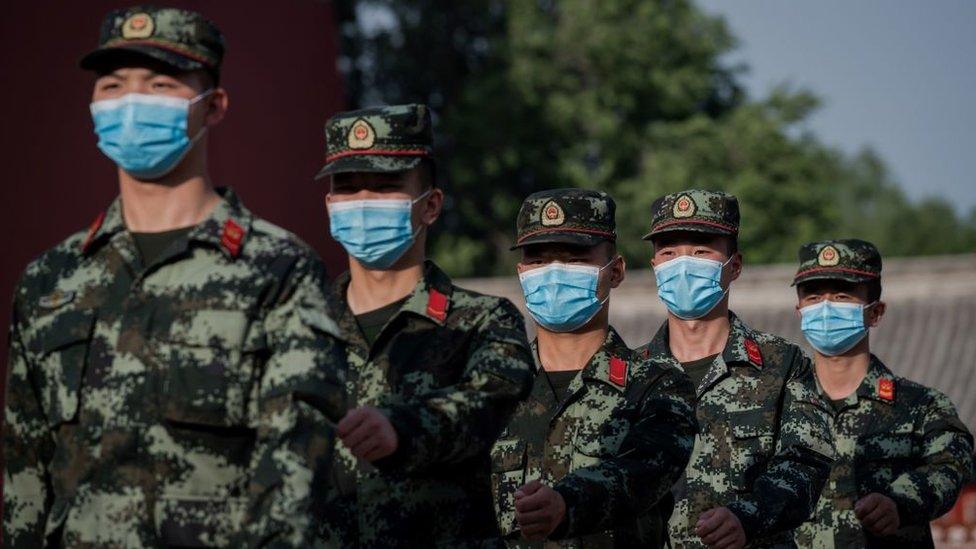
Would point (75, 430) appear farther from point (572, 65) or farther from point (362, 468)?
point (572, 65)

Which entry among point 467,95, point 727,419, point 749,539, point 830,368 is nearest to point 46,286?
point 749,539

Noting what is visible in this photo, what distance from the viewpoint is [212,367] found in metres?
4.27

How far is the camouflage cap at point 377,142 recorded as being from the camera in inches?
226

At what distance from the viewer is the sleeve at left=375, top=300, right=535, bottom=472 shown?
4.86m

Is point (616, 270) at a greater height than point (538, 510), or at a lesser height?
greater

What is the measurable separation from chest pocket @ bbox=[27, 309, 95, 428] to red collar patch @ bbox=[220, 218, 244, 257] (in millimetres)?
389

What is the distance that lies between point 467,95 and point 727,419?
27.7 metres

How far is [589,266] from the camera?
22.2 feet

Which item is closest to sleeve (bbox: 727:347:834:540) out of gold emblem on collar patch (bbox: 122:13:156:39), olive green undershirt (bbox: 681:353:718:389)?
olive green undershirt (bbox: 681:353:718:389)

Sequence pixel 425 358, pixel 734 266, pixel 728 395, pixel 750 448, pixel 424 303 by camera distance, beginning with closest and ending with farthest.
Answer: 1. pixel 425 358
2. pixel 424 303
3. pixel 750 448
4. pixel 728 395
5. pixel 734 266

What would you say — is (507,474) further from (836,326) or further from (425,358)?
(836,326)

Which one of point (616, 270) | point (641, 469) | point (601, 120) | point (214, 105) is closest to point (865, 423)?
point (616, 270)

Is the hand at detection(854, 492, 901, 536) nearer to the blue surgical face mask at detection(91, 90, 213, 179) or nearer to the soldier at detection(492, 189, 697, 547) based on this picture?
the soldier at detection(492, 189, 697, 547)

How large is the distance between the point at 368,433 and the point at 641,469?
67.3 inches
